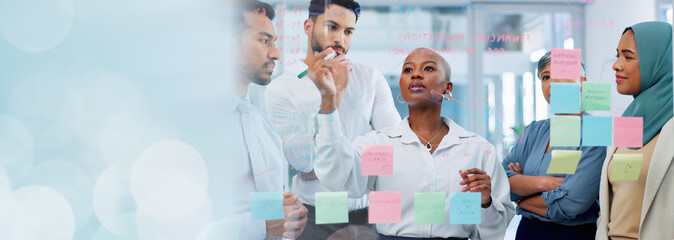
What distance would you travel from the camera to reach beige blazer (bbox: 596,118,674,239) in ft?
4.97

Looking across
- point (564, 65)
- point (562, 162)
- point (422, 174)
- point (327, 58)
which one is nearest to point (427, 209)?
point (422, 174)

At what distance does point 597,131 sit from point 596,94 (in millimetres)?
134

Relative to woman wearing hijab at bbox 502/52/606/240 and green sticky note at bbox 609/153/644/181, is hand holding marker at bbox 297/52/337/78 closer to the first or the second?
woman wearing hijab at bbox 502/52/606/240

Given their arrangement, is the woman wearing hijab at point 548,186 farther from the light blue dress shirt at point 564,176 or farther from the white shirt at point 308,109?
the white shirt at point 308,109

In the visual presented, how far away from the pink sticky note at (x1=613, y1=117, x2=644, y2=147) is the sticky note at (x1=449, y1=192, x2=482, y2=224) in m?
0.55

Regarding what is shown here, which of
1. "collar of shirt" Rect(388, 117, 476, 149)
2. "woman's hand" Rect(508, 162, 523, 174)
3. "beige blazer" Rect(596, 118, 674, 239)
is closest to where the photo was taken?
"beige blazer" Rect(596, 118, 674, 239)

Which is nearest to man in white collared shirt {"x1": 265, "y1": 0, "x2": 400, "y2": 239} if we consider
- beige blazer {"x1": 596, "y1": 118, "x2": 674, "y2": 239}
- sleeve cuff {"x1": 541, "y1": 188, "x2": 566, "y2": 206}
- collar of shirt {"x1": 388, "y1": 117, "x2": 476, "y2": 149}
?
collar of shirt {"x1": 388, "y1": 117, "x2": 476, "y2": 149}

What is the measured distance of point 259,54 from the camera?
1639 millimetres

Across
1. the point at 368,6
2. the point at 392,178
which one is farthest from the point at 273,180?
the point at 368,6

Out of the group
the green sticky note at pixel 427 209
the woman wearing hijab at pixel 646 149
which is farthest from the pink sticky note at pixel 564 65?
the green sticky note at pixel 427 209

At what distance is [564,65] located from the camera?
171cm

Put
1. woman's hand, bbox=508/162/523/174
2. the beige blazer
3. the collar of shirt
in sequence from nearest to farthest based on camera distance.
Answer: the beige blazer
the collar of shirt
woman's hand, bbox=508/162/523/174

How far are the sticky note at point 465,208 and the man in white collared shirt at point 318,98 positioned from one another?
0.30 metres

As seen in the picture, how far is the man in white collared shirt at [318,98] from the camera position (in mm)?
1627
